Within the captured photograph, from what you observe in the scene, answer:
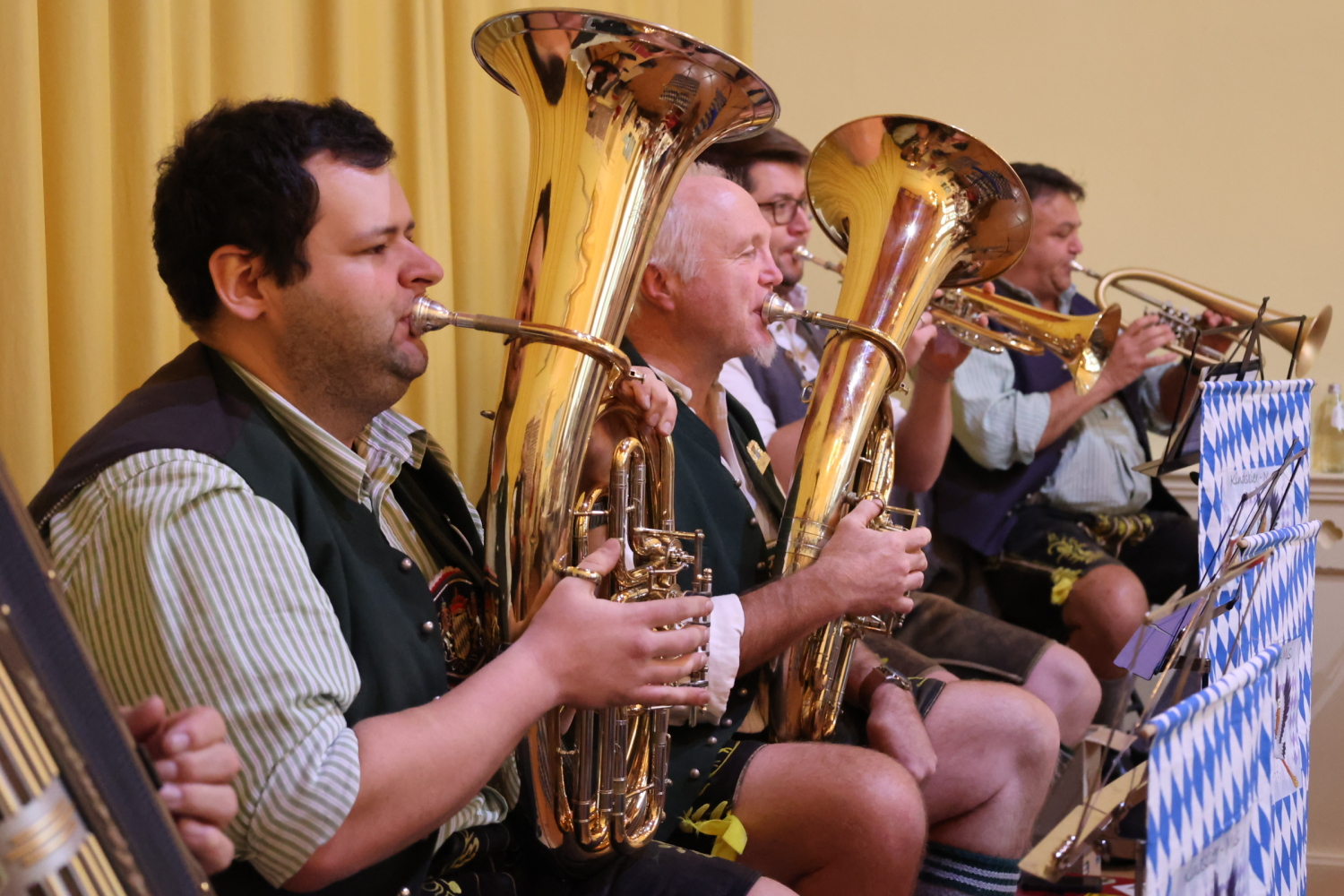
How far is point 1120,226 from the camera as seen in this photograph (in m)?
3.36

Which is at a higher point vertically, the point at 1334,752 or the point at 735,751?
the point at 735,751

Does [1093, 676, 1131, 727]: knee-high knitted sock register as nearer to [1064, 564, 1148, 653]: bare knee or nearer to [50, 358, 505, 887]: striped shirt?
[1064, 564, 1148, 653]: bare knee

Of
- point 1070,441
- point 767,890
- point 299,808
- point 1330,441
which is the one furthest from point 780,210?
point 299,808

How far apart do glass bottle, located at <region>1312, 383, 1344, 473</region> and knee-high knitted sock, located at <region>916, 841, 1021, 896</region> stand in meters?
1.87

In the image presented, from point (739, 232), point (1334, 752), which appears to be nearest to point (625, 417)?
point (739, 232)

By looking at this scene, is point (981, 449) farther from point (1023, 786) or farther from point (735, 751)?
point (735, 751)

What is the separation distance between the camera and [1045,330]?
2730 mm

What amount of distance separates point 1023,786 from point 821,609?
0.45 m

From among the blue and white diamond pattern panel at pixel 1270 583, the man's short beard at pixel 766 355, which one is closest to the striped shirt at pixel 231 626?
the blue and white diamond pattern panel at pixel 1270 583

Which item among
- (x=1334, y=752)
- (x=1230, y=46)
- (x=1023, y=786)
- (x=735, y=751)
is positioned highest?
(x=1230, y=46)

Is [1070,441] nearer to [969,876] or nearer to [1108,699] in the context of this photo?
[1108,699]

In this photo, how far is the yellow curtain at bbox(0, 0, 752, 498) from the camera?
4.45ft

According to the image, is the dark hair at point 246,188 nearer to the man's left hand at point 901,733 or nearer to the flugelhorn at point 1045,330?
the man's left hand at point 901,733

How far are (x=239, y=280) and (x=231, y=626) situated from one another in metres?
0.37
